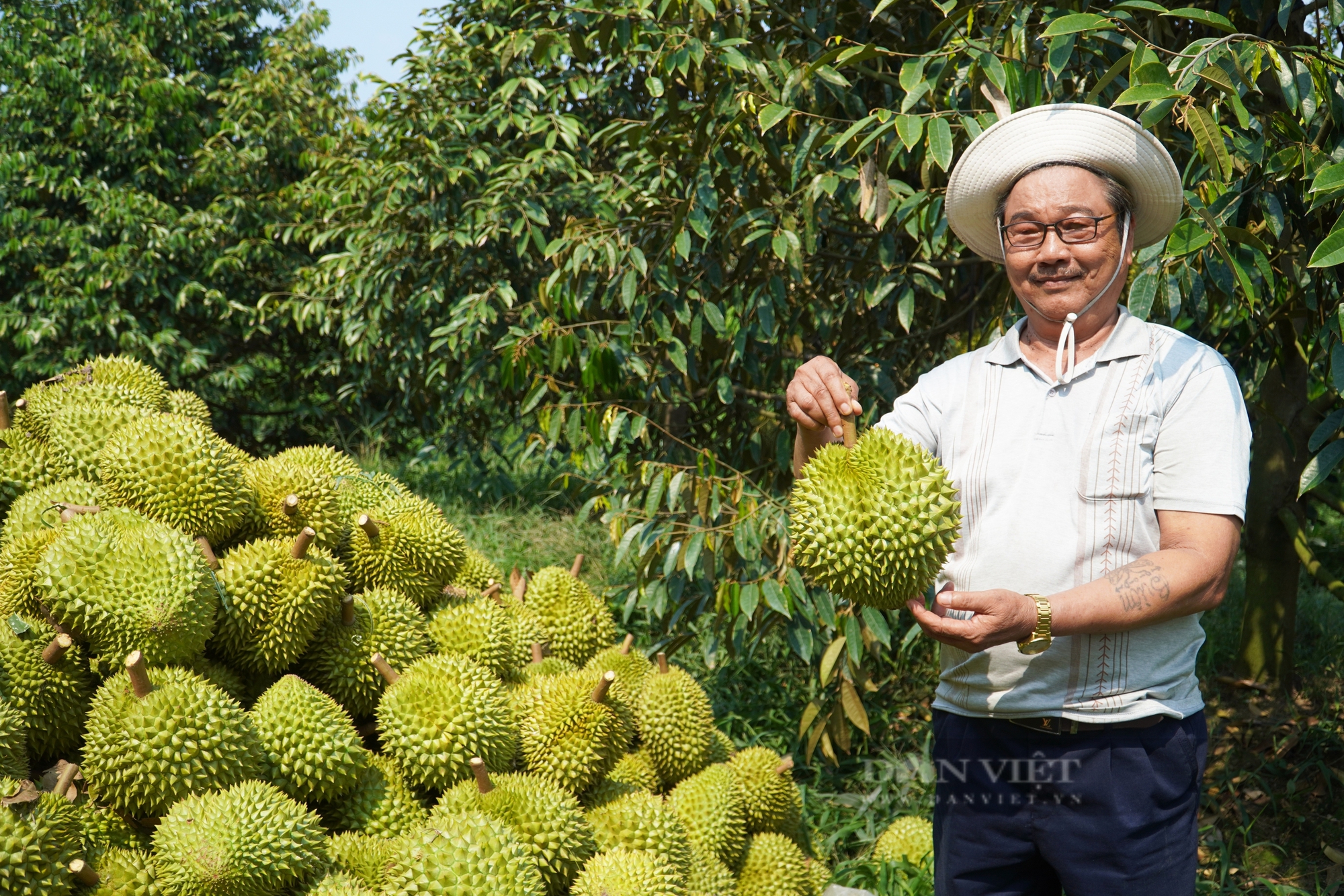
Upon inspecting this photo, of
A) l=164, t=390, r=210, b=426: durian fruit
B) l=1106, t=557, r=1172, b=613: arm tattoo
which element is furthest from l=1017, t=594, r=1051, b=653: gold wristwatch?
l=164, t=390, r=210, b=426: durian fruit

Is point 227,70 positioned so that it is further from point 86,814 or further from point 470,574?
point 86,814

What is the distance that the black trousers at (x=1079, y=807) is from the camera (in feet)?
5.44

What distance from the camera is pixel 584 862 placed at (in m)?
2.13

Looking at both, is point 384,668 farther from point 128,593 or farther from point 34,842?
point 34,842

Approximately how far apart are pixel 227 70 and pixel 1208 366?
30.7 ft

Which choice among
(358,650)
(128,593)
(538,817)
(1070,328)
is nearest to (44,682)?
(128,593)

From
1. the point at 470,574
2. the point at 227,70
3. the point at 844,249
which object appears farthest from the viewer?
the point at 227,70

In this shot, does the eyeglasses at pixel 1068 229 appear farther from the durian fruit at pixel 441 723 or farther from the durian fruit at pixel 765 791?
the durian fruit at pixel 765 791

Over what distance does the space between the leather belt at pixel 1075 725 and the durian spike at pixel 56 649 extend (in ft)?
5.81

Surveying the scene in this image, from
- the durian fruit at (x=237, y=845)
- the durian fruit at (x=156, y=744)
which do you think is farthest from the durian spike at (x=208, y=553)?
the durian fruit at (x=237, y=845)

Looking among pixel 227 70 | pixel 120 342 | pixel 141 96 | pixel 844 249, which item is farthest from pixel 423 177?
pixel 227 70

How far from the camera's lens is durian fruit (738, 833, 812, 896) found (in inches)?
101

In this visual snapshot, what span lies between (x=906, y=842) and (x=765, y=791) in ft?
2.38

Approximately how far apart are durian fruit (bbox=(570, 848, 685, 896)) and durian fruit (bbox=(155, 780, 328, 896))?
1.76 feet
